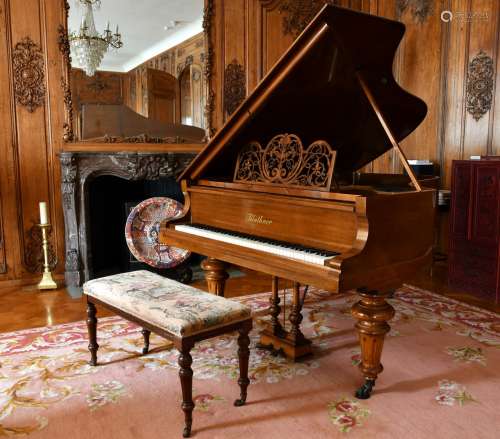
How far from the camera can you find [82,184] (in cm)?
415

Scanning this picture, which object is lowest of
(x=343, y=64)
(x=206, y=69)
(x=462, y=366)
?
(x=462, y=366)

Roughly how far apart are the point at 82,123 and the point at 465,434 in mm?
3814

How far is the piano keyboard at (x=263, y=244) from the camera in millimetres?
2066

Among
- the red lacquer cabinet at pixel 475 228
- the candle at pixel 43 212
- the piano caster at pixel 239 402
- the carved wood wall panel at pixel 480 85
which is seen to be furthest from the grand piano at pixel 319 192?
the carved wood wall panel at pixel 480 85

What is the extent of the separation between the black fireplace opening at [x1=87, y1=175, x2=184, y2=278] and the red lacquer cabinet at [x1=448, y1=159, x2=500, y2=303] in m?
2.65

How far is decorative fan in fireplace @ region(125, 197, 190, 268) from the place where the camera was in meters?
4.29

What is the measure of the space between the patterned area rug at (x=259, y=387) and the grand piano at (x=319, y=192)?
0.71 feet

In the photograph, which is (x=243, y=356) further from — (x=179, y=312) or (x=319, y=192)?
(x=319, y=192)

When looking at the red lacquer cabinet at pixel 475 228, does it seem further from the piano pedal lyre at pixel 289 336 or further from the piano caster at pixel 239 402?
the piano caster at pixel 239 402

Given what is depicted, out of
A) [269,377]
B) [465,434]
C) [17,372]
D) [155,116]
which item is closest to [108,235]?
[155,116]

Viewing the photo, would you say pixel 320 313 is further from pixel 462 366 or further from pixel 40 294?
pixel 40 294

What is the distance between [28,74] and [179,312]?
314cm

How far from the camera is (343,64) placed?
2.33m

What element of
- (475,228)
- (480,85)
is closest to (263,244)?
(475,228)
